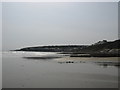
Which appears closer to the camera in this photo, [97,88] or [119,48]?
[97,88]

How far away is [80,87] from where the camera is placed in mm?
12195

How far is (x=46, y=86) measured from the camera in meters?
12.5

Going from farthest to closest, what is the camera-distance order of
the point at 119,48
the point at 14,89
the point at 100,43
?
the point at 100,43 → the point at 119,48 → the point at 14,89

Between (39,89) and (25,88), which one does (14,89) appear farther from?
(39,89)

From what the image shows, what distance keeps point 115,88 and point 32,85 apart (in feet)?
15.6

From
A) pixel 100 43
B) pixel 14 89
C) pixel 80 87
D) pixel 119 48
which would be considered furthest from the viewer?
pixel 100 43

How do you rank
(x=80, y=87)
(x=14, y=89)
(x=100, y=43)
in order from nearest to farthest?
(x=14, y=89), (x=80, y=87), (x=100, y=43)

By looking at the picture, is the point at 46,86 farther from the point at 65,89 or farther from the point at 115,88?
the point at 115,88

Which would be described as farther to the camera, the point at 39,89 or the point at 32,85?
the point at 32,85

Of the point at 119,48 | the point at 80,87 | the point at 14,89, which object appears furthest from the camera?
the point at 119,48

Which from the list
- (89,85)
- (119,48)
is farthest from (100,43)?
(89,85)

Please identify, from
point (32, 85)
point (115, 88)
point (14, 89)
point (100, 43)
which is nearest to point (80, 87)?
point (115, 88)

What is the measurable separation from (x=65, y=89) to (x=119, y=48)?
4932 centimetres

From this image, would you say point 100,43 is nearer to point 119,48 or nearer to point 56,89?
point 119,48
